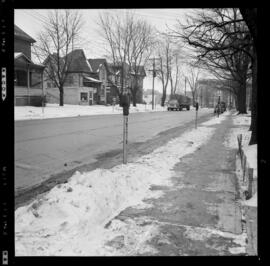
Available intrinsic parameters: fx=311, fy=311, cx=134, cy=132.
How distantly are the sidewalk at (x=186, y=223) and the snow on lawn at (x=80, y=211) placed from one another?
0.20 meters

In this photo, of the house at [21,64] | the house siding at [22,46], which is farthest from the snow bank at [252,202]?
the house siding at [22,46]

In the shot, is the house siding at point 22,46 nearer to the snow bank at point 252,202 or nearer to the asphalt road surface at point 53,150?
the asphalt road surface at point 53,150

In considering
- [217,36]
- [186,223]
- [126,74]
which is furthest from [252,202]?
[126,74]

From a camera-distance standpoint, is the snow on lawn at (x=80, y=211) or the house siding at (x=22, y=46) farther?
the snow on lawn at (x=80, y=211)

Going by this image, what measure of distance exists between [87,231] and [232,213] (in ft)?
6.36

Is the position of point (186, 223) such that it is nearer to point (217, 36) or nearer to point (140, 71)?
point (217, 36)

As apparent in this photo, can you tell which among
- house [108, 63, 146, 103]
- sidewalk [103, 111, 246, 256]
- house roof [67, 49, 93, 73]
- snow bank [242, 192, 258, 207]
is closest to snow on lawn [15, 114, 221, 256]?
sidewalk [103, 111, 246, 256]

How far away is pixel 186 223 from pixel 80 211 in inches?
50.4

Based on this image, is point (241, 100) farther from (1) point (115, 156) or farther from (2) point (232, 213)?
(2) point (232, 213)

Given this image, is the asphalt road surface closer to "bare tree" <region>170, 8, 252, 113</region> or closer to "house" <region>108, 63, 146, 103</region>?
"bare tree" <region>170, 8, 252, 113</region>

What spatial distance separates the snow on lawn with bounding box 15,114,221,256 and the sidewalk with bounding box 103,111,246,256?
0.20 metres

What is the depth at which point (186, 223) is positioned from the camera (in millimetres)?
3703

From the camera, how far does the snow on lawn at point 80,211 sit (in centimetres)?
295

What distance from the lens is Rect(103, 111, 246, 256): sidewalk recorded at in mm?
3057
